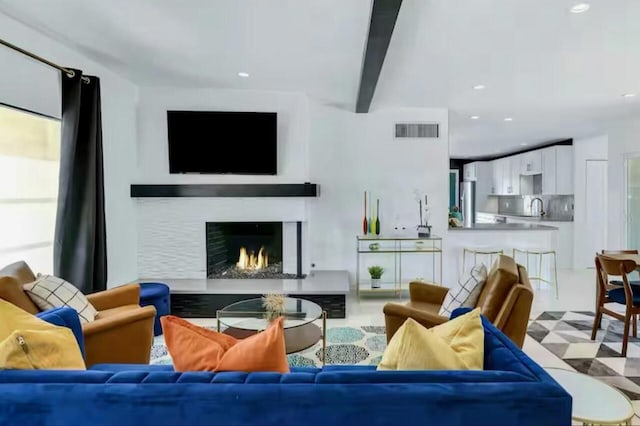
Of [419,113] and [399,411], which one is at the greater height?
[419,113]

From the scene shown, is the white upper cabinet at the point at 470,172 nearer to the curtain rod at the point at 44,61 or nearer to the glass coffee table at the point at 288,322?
the glass coffee table at the point at 288,322

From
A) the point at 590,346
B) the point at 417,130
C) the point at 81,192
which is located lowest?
the point at 590,346

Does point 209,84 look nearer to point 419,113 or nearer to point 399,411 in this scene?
point 419,113

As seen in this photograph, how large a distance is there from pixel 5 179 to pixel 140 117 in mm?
1903

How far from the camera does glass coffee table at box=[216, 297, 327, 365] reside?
2734 mm

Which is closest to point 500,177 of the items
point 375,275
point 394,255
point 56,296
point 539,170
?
point 539,170

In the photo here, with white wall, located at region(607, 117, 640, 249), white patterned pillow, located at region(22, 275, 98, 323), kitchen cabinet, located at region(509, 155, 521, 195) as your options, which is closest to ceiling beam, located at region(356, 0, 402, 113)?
white patterned pillow, located at region(22, 275, 98, 323)

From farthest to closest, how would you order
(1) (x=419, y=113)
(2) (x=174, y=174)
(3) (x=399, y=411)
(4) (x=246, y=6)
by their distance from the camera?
1. (1) (x=419, y=113)
2. (2) (x=174, y=174)
3. (4) (x=246, y=6)
4. (3) (x=399, y=411)

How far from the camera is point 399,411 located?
44.8 inches

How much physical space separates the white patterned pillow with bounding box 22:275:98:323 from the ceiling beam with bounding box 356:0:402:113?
2662 mm

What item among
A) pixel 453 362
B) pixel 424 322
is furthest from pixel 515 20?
pixel 453 362

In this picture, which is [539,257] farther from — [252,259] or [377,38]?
[377,38]

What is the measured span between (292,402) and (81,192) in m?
3.16

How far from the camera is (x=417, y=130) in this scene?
5.25 m
